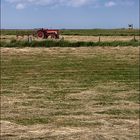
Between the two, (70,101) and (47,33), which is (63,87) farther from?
(47,33)

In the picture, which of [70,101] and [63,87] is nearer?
[70,101]

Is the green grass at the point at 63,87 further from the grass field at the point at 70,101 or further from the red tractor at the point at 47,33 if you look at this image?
the red tractor at the point at 47,33

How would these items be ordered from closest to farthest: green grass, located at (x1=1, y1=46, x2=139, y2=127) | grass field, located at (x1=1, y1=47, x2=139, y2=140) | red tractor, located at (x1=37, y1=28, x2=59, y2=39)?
grass field, located at (x1=1, y1=47, x2=139, y2=140), green grass, located at (x1=1, y1=46, x2=139, y2=127), red tractor, located at (x1=37, y1=28, x2=59, y2=39)

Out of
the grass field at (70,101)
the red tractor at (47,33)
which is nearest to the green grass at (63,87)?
the grass field at (70,101)

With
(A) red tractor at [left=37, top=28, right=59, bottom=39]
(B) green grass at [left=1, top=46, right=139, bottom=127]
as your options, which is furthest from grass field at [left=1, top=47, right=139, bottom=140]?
(A) red tractor at [left=37, top=28, right=59, bottom=39]

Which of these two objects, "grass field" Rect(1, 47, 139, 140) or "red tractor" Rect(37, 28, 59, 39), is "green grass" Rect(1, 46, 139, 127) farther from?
"red tractor" Rect(37, 28, 59, 39)

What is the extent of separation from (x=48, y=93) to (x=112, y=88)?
2.32 metres

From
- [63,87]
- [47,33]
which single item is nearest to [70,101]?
[63,87]

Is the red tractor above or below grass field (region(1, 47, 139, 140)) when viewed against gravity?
above

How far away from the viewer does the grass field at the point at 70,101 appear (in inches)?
332

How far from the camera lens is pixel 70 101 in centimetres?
1258

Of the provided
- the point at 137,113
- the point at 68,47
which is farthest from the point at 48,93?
the point at 68,47

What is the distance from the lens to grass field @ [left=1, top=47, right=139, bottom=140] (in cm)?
843

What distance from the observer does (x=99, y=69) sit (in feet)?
70.7
